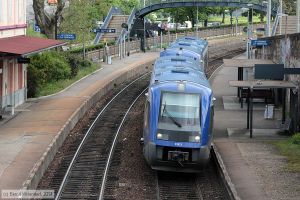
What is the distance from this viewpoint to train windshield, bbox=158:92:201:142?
17.8 meters

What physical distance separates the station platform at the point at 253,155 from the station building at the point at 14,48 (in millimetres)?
8837

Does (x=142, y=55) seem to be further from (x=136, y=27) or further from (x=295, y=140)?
(x=295, y=140)

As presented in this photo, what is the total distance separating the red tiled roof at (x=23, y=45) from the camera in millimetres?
25294


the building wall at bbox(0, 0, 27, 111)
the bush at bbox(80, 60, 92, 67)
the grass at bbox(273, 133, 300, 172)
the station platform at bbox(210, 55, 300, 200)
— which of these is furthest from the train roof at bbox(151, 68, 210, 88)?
the bush at bbox(80, 60, 92, 67)

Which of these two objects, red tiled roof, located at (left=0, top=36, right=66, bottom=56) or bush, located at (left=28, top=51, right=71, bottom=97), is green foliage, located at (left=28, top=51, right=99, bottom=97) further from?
red tiled roof, located at (left=0, top=36, right=66, bottom=56)

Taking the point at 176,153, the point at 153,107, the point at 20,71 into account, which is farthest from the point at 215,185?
the point at 20,71

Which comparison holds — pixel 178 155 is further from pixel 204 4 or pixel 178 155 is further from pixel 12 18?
pixel 204 4

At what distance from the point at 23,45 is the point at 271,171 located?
14.2 meters

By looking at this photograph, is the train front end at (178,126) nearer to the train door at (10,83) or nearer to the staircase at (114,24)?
the train door at (10,83)

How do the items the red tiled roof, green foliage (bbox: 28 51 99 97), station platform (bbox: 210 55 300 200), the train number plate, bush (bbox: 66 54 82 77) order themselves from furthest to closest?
bush (bbox: 66 54 82 77)
green foliage (bbox: 28 51 99 97)
the red tiled roof
the train number plate
station platform (bbox: 210 55 300 200)

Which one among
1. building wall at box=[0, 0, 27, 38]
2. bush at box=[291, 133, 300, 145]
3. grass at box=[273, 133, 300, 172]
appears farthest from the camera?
building wall at box=[0, 0, 27, 38]

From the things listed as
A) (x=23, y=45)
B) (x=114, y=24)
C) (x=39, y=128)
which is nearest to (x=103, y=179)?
(x=39, y=128)

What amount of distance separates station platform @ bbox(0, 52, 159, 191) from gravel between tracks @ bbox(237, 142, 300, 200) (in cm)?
616

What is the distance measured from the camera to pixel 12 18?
3125cm
